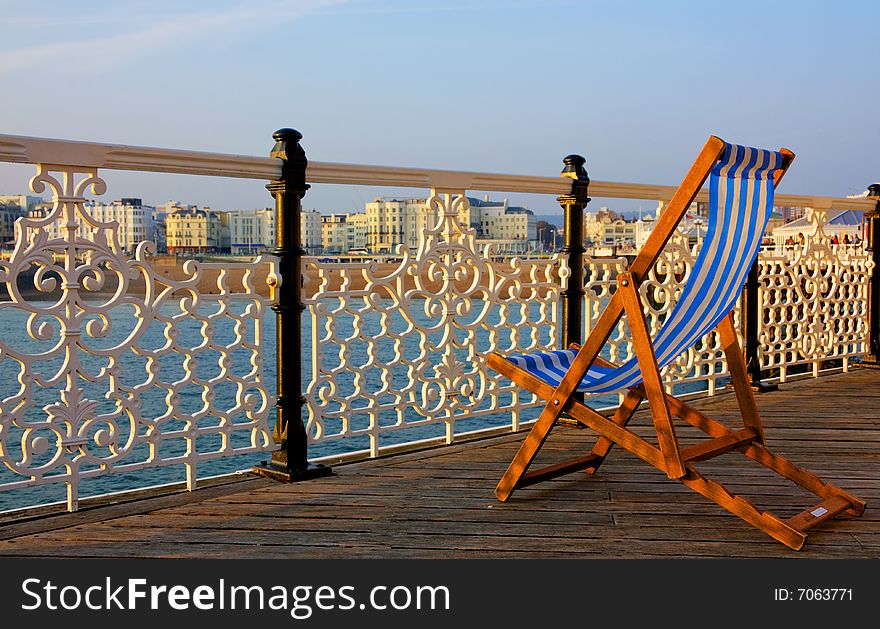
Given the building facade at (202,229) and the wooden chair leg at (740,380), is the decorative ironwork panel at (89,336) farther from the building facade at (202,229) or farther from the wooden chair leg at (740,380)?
the building facade at (202,229)

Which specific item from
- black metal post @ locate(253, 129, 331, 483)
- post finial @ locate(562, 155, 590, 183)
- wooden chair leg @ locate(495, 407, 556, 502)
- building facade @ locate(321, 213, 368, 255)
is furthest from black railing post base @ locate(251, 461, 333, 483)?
building facade @ locate(321, 213, 368, 255)

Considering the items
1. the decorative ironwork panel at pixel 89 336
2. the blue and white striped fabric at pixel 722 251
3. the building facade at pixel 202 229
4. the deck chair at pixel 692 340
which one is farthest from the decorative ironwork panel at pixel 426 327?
the building facade at pixel 202 229

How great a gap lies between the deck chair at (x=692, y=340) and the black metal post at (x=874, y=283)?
3.69m

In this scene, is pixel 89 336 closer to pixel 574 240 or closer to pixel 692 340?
pixel 692 340

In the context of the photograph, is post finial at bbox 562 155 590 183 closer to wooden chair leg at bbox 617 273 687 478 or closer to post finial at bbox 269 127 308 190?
post finial at bbox 269 127 308 190

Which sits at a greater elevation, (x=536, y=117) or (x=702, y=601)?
(x=536, y=117)

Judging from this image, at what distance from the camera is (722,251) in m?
2.78

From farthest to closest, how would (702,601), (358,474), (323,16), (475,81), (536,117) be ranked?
1. (536,117)
2. (475,81)
3. (323,16)
4. (358,474)
5. (702,601)

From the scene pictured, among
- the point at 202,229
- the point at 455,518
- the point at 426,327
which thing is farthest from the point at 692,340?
the point at 202,229

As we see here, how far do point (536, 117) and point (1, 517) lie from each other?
3490 centimetres

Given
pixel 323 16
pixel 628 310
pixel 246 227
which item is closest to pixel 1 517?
pixel 628 310

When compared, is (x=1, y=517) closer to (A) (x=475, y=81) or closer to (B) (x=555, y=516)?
(B) (x=555, y=516)

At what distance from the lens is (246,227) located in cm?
3183

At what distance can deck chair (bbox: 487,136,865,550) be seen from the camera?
2.70m
